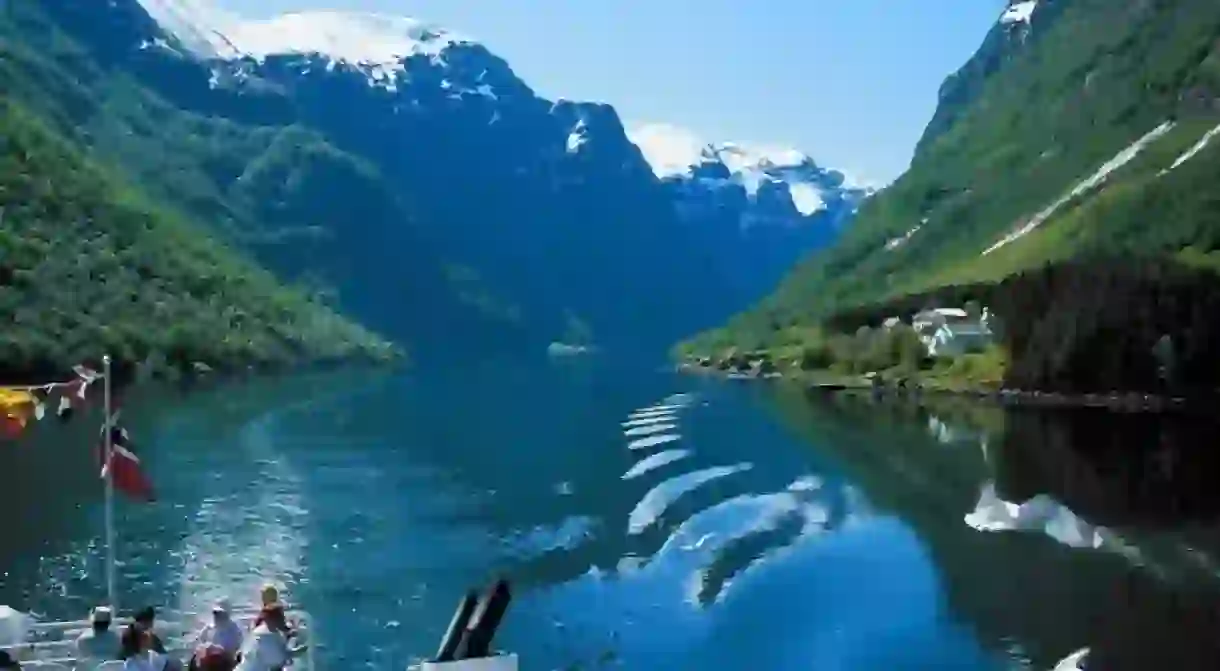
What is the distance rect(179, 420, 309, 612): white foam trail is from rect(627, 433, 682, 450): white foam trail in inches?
1323

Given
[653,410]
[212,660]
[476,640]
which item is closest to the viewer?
[476,640]

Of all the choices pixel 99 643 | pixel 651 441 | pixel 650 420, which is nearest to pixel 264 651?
pixel 99 643

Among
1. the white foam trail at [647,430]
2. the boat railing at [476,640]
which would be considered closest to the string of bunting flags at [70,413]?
the boat railing at [476,640]

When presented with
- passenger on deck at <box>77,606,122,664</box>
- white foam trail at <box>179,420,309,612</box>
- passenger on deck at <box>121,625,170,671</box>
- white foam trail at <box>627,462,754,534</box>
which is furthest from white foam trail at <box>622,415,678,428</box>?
passenger on deck at <box>121,625,170,671</box>

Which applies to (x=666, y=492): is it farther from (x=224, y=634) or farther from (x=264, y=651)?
(x=264, y=651)

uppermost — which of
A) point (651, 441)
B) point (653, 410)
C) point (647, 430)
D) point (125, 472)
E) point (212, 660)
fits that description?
A: point (125, 472)

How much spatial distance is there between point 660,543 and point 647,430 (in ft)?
216

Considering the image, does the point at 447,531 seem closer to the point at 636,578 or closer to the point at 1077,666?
the point at 636,578

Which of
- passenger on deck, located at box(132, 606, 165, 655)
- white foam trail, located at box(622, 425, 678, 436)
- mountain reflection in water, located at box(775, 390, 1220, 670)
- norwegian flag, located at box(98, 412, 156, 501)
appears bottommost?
mountain reflection in water, located at box(775, 390, 1220, 670)

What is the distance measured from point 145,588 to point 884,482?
59.4 m

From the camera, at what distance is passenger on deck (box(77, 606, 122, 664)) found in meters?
27.8

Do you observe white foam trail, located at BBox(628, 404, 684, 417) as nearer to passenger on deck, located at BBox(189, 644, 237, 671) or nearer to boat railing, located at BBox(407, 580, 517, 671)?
passenger on deck, located at BBox(189, 644, 237, 671)

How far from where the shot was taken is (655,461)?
116688mm

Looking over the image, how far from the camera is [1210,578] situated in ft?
214
